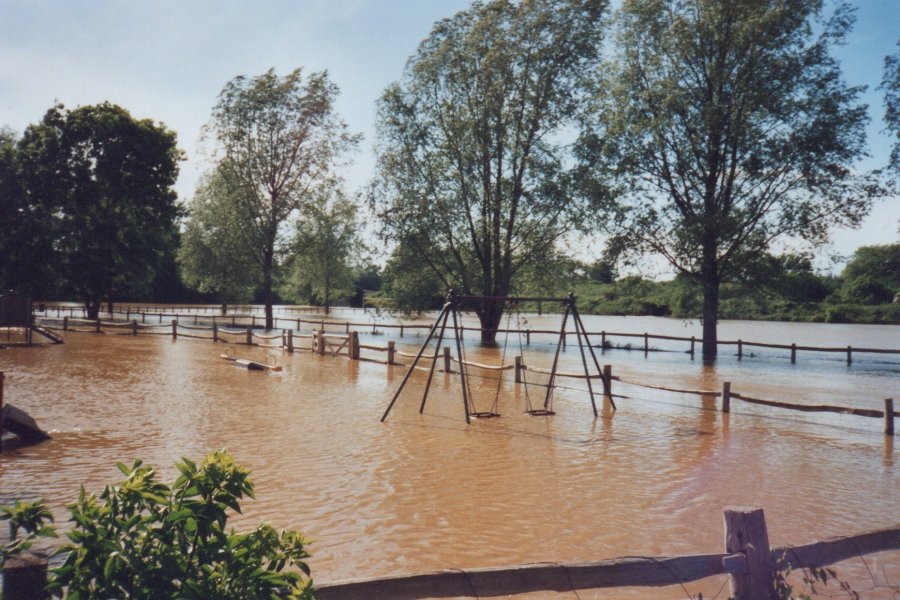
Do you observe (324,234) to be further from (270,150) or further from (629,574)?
A: (629,574)

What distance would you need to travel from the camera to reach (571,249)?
35.1 meters

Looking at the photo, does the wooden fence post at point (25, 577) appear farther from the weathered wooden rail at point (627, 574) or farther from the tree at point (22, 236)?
the tree at point (22, 236)

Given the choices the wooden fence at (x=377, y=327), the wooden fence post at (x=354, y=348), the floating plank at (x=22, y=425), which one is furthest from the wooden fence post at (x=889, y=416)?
the wooden fence post at (x=354, y=348)

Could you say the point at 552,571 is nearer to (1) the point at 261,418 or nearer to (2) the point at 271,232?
(1) the point at 261,418

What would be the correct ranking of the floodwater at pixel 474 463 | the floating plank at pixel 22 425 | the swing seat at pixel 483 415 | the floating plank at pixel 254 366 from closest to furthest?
the floodwater at pixel 474 463, the floating plank at pixel 22 425, the swing seat at pixel 483 415, the floating plank at pixel 254 366

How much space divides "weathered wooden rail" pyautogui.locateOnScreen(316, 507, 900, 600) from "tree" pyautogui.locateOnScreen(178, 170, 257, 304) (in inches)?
1605

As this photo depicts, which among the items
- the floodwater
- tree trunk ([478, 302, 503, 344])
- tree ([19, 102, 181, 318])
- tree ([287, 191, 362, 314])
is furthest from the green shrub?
tree ([19, 102, 181, 318])

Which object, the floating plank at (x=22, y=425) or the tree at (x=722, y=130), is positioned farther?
the tree at (x=722, y=130)

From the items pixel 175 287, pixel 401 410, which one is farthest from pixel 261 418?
pixel 175 287

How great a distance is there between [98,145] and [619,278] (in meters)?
35.2

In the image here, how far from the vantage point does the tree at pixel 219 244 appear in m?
42.8

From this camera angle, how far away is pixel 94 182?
4284 cm

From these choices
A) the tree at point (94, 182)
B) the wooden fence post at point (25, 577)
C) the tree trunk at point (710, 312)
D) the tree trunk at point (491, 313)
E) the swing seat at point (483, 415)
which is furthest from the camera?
the tree at point (94, 182)

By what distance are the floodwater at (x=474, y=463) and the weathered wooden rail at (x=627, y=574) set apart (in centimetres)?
17
